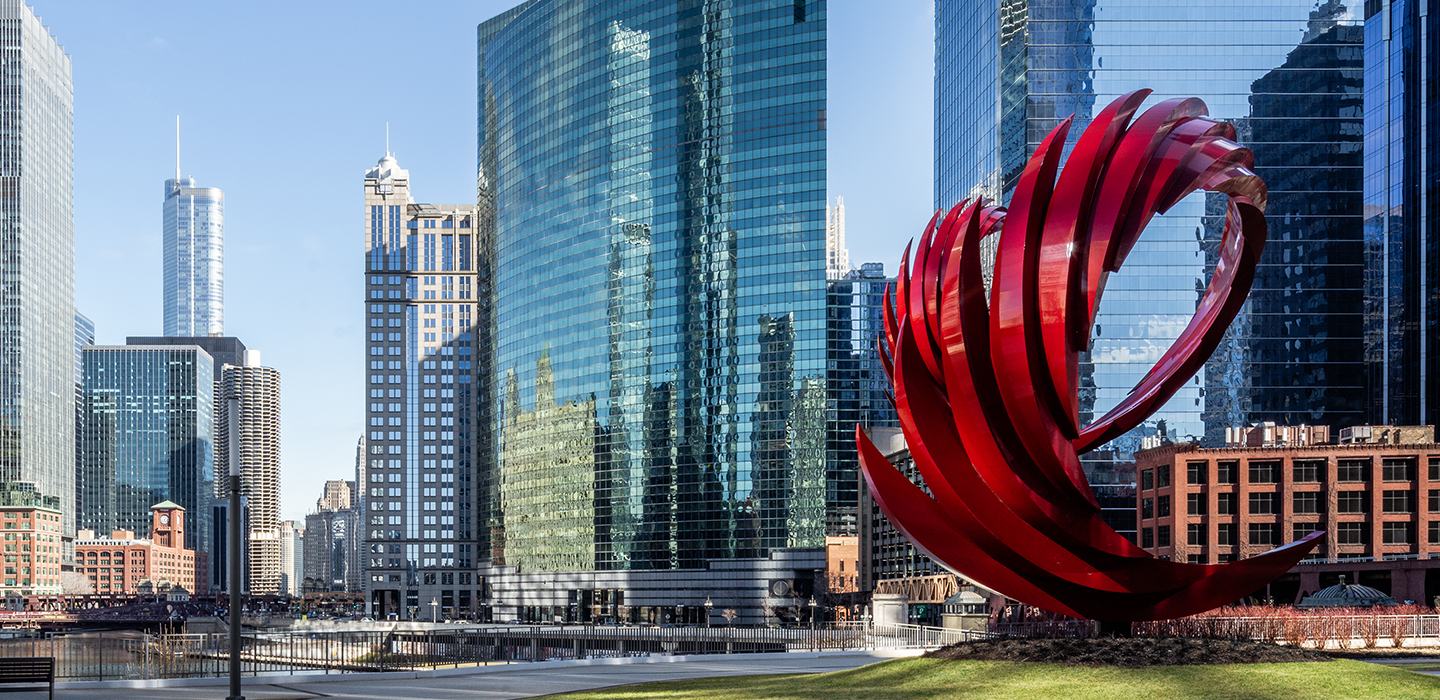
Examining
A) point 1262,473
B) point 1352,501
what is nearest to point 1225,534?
point 1262,473

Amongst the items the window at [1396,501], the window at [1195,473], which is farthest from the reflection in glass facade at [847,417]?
the window at [1396,501]

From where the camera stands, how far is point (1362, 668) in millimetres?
28734

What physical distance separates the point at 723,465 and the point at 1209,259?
52996mm

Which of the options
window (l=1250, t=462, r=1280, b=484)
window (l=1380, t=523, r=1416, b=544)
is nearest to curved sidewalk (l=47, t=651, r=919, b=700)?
window (l=1250, t=462, r=1280, b=484)

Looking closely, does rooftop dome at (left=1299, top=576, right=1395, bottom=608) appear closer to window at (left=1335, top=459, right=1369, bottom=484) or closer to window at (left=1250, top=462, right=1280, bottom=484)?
window at (left=1335, top=459, right=1369, bottom=484)

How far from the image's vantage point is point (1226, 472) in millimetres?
103062

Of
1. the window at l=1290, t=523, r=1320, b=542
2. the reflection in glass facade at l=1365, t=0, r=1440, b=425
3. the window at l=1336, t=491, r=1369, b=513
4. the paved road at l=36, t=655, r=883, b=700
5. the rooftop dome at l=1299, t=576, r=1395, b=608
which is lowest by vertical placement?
the rooftop dome at l=1299, t=576, r=1395, b=608

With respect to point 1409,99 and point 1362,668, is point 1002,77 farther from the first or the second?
point 1362,668

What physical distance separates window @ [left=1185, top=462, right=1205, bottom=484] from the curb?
63.5 meters

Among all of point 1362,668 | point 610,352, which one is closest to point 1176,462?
point 610,352

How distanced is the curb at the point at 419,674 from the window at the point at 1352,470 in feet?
218

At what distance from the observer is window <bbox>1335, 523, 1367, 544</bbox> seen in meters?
99.9

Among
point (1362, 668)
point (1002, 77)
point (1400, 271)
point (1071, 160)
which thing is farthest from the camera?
point (1400, 271)

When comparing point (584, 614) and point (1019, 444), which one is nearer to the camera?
point (1019, 444)
